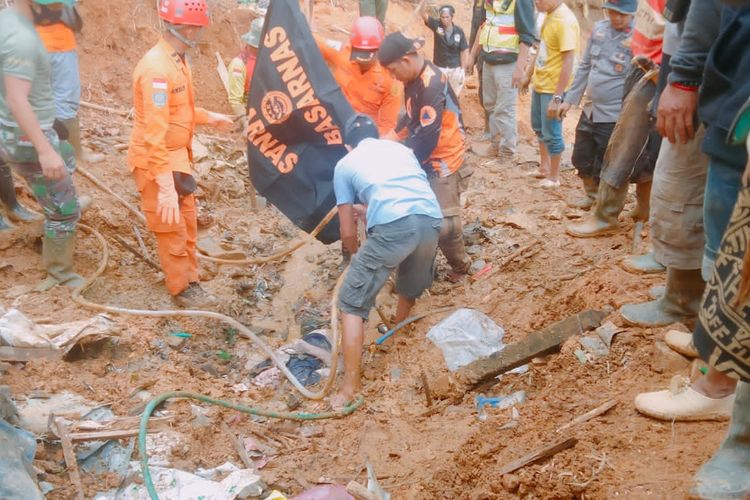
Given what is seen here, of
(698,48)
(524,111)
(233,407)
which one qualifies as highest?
(698,48)

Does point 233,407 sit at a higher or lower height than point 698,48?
lower

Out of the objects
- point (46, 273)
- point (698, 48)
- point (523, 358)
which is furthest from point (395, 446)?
point (46, 273)

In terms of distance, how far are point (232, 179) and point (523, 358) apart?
5.22 m

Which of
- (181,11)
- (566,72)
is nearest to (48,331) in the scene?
(181,11)

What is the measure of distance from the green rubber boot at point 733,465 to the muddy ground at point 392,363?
0.22m

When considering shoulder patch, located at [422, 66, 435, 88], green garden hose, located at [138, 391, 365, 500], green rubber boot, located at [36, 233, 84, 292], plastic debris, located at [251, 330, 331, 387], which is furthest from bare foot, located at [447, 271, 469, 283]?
green rubber boot, located at [36, 233, 84, 292]

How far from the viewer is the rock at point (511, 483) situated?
2.59 metres

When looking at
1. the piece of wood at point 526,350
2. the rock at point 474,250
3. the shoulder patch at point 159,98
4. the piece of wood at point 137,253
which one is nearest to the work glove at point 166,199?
the shoulder patch at point 159,98

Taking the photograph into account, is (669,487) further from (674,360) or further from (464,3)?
(464,3)

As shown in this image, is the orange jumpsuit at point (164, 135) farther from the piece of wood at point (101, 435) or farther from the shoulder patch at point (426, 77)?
the piece of wood at point (101, 435)

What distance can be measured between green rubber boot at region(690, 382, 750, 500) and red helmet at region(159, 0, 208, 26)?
410cm

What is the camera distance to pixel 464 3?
1633 centimetres

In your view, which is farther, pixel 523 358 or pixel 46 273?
pixel 46 273

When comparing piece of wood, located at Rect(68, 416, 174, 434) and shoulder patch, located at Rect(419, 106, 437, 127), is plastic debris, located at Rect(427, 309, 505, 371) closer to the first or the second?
shoulder patch, located at Rect(419, 106, 437, 127)
